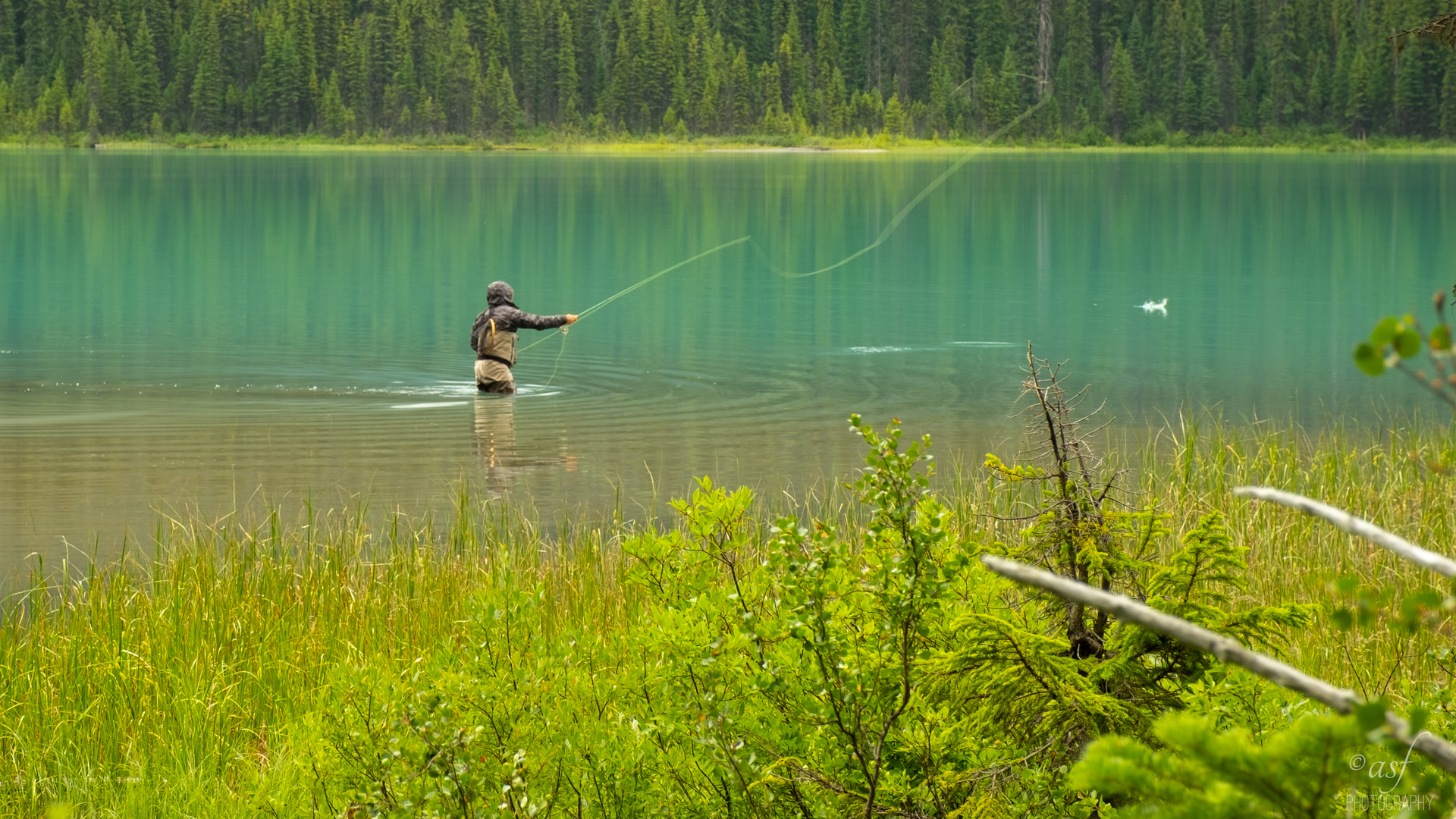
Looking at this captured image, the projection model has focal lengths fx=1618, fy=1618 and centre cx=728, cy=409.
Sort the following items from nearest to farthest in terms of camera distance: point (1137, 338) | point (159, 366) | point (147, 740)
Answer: point (147, 740), point (159, 366), point (1137, 338)

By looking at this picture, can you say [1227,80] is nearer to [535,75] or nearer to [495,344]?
[535,75]

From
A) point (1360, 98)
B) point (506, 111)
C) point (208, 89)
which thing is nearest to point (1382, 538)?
point (1360, 98)

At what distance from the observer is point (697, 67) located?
6442 inches

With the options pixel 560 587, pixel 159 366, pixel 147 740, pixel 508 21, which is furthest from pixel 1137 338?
pixel 508 21

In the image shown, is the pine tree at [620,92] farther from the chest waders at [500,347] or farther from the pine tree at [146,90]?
the chest waders at [500,347]

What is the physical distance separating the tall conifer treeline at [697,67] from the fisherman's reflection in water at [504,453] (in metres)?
124

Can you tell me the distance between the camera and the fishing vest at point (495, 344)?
1830 centimetres

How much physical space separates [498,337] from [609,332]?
796 centimetres

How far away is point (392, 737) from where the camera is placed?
388 centimetres

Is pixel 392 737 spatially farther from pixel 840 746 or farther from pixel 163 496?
pixel 163 496

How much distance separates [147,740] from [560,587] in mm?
2685

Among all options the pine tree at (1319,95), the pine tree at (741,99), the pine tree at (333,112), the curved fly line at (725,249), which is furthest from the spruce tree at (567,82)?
the curved fly line at (725,249)

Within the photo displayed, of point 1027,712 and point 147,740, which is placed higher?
point 1027,712

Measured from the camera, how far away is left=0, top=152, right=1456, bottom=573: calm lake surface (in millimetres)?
14945
